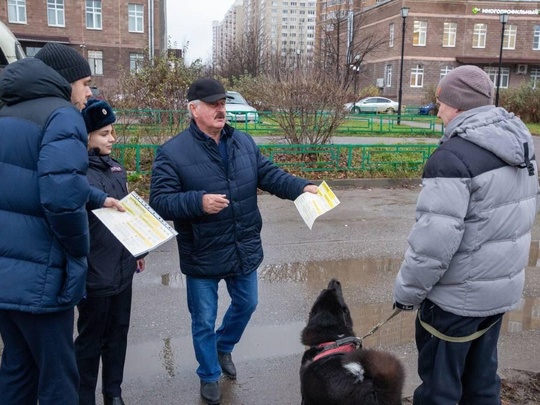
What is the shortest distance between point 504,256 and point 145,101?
34.2 ft

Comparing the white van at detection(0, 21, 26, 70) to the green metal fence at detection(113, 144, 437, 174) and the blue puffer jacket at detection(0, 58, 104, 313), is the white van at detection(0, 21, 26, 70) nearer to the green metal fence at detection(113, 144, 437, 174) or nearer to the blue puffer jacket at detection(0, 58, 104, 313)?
the green metal fence at detection(113, 144, 437, 174)

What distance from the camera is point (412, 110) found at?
3712 cm

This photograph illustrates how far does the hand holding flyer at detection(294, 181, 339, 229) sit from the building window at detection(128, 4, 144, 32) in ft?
133

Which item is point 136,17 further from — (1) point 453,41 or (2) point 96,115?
(2) point 96,115

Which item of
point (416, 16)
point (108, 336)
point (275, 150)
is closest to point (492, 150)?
point (108, 336)

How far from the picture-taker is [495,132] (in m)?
2.54

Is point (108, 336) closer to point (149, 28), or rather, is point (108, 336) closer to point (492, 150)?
point (492, 150)

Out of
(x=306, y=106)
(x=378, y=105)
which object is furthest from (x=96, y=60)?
(x=306, y=106)

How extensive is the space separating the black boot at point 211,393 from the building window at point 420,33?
48.0m

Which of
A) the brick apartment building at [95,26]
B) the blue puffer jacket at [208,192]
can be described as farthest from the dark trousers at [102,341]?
the brick apartment building at [95,26]

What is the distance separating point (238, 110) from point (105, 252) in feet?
61.1

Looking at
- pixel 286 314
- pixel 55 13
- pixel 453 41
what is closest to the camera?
pixel 286 314

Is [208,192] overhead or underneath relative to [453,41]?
underneath

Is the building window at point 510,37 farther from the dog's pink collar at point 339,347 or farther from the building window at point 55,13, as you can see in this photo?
the dog's pink collar at point 339,347
